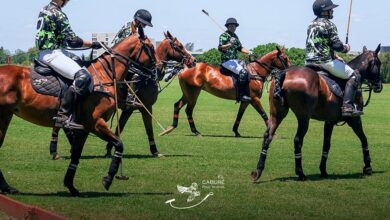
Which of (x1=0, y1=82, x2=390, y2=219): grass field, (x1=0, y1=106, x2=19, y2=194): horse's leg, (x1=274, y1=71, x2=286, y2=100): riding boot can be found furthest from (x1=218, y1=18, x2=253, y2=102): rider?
(x1=0, y1=106, x2=19, y2=194): horse's leg

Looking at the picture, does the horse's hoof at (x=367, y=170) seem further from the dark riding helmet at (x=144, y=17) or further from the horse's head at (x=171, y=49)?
the horse's head at (x=171, y=49)

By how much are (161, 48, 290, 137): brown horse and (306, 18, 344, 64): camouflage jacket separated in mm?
7339

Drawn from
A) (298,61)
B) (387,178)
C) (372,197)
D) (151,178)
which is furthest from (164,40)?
(298,61)

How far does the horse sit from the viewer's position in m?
15.8

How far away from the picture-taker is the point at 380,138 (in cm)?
2200

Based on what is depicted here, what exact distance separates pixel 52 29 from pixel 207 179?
3.90 m

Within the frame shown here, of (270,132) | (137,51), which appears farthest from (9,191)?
(270,132)

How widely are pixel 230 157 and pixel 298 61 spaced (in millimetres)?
106436

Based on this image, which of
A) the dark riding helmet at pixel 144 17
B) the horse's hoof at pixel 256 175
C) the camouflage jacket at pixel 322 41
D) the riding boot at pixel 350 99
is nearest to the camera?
the horse's hoof at pixel 256 175

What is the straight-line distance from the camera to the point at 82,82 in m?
10.7

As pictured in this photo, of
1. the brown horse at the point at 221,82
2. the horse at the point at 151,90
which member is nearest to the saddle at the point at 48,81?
the horse at the point at 151,90

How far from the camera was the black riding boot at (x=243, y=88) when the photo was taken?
21406 millimetres

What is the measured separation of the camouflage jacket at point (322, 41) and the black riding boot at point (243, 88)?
7.97m

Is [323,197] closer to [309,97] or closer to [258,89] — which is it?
[309,97]
